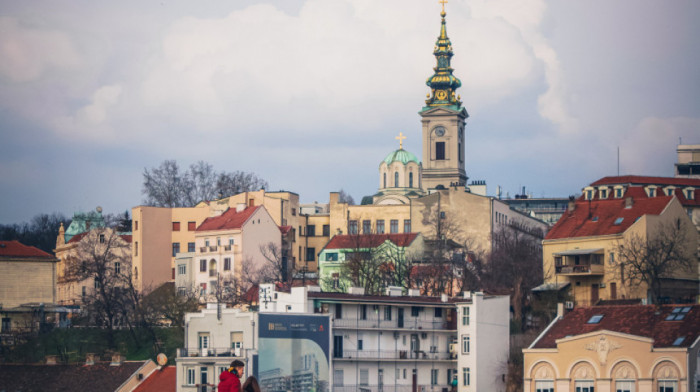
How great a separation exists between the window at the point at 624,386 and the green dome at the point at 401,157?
3074 inches

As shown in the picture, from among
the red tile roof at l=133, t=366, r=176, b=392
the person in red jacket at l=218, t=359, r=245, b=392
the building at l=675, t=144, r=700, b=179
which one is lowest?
the red tile roof at l=133, t=366, r=176, b=392

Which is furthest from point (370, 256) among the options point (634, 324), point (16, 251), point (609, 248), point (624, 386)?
point (624, 386)

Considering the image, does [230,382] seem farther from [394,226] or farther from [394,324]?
[394,226]

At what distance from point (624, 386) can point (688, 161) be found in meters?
79.0

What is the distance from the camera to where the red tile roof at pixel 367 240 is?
386ft

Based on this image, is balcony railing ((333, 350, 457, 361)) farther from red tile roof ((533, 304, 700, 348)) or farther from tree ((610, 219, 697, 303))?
tree ((610, 219, 697, 303))

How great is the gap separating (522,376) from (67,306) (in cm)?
4865

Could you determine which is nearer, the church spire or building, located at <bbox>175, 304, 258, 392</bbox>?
building, located at <bbox>175, 304, 258, 392</bbox>

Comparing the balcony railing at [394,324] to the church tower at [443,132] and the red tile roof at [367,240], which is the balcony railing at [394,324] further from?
the church tower at [443,132]

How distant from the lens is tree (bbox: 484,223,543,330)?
94688 mm

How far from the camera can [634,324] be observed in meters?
77.1

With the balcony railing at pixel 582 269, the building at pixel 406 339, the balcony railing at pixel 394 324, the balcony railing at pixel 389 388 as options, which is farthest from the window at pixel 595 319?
the balcony railing at pixel 582 269

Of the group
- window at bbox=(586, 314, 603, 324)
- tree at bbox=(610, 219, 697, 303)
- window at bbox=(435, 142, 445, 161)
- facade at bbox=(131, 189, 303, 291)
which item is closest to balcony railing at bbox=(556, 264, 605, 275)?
tree at bbox=(610, 219, 697, 303)

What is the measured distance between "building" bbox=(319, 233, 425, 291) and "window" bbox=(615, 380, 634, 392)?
30960 mm
